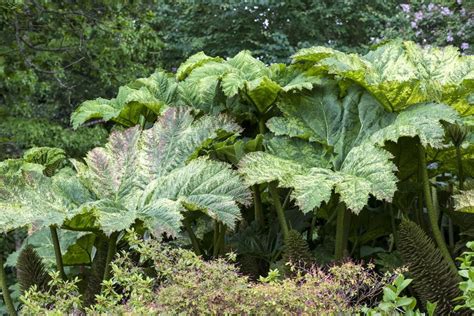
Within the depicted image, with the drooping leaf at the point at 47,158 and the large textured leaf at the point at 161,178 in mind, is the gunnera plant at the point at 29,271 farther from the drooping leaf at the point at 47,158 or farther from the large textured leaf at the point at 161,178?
the drooping leaf at the point at 47,158

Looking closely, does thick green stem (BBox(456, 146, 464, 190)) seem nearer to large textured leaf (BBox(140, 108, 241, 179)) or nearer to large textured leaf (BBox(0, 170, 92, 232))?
large textured leaf (BBox(140, 108, 241, 179))

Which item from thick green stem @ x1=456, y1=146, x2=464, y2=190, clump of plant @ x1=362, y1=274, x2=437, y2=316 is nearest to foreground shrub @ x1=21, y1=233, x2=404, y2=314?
clump of plant @ x1=362, y1=274, x2=437, y2=316

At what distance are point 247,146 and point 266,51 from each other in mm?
7539

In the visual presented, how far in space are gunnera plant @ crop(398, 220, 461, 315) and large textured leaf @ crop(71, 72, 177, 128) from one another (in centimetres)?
106

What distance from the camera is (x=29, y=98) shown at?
6.92m

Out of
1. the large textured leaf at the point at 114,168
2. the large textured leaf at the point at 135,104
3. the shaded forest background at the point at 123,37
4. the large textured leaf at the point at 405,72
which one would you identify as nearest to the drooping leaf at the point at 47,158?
the large textured leaf at the point at 135,104

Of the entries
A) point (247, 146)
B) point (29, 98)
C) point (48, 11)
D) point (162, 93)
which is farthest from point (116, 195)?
Answer: point (29, 98)

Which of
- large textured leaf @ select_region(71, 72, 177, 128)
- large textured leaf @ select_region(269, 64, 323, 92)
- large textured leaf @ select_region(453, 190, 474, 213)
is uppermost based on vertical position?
large textured leaf @ select_region(269, 64, 323, 92)

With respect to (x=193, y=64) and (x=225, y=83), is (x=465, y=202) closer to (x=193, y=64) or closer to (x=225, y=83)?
(x=225, y=83)

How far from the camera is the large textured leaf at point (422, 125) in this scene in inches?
84.0

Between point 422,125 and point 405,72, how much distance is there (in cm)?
32

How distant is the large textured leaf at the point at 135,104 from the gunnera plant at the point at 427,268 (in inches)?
41.6

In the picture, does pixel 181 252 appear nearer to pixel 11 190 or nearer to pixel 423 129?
pixel 11 190

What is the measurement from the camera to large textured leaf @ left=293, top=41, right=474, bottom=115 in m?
2.30
